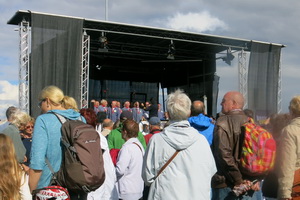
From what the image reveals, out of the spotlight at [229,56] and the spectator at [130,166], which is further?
the spotlight at [229,56]

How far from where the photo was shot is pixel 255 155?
3.19 m

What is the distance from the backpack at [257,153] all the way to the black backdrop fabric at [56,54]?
8286 millimetres

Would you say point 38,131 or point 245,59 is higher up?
point 245,59

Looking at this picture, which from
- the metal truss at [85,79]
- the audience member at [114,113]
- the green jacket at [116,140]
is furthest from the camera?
the audience member at [114,113]

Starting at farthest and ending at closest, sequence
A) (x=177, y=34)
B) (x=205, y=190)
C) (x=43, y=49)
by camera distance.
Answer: (x=177, y=34), (x=43, y=49), (x=205, y=190)

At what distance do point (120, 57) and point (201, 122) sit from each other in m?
13.3

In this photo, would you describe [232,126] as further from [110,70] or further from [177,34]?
[110,70]

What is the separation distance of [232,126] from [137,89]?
18.0 meters

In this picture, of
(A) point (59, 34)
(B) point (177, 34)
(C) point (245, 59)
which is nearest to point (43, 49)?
(A) point (59, 34)

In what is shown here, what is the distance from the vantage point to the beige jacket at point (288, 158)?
322 centimetres

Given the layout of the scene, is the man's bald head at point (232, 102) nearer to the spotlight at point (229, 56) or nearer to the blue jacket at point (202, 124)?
the blue jacket at point (202, 124)

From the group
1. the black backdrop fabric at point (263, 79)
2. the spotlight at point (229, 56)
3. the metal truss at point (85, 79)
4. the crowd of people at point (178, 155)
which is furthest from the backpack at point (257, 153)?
the spotlight at point (229, 56)

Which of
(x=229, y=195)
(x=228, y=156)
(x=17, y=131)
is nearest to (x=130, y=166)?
(x=17, y=131)

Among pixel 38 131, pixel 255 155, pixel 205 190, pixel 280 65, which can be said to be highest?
pixel 280 65
